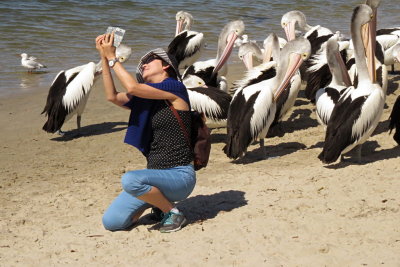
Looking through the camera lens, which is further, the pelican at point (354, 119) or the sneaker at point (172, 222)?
the pelican at point (354, 119)

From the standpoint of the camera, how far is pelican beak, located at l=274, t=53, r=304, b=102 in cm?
715

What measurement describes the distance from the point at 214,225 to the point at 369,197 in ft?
3.82

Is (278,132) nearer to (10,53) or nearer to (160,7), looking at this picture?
(10,53)

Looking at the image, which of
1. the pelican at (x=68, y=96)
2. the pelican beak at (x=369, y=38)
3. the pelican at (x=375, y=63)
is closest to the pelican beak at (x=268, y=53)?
the pelican at (x=375, y=63)

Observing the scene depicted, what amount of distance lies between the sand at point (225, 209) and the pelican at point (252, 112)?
0.20 meters

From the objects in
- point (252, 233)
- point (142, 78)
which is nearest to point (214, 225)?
point (252, 233)

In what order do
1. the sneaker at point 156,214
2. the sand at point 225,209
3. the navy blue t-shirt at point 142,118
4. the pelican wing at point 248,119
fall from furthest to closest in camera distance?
the pelican wing at point 248,119 < the sneaker at point 156,214 < the navy blue t-shirt at point 142,118 < the sand at point 225,209

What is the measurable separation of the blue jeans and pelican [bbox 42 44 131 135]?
3.53 metres

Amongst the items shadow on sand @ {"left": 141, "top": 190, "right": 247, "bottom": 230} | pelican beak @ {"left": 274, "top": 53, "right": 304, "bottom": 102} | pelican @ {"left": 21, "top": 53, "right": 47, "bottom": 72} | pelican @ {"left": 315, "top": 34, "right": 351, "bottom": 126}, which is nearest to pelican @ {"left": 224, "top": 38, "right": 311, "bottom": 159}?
pelican beak @ {"left": 274, "top": 53, "right": 304, "bottom": 102}

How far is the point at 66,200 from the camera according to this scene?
5.55m

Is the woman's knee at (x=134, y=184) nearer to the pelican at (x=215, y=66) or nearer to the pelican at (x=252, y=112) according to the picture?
the pelican at (x=252, y=112)

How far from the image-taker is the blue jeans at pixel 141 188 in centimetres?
457

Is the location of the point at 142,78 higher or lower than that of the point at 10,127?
Result: higher

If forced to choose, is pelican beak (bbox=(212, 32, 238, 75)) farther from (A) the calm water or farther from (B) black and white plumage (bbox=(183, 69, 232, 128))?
(A) the calm water
